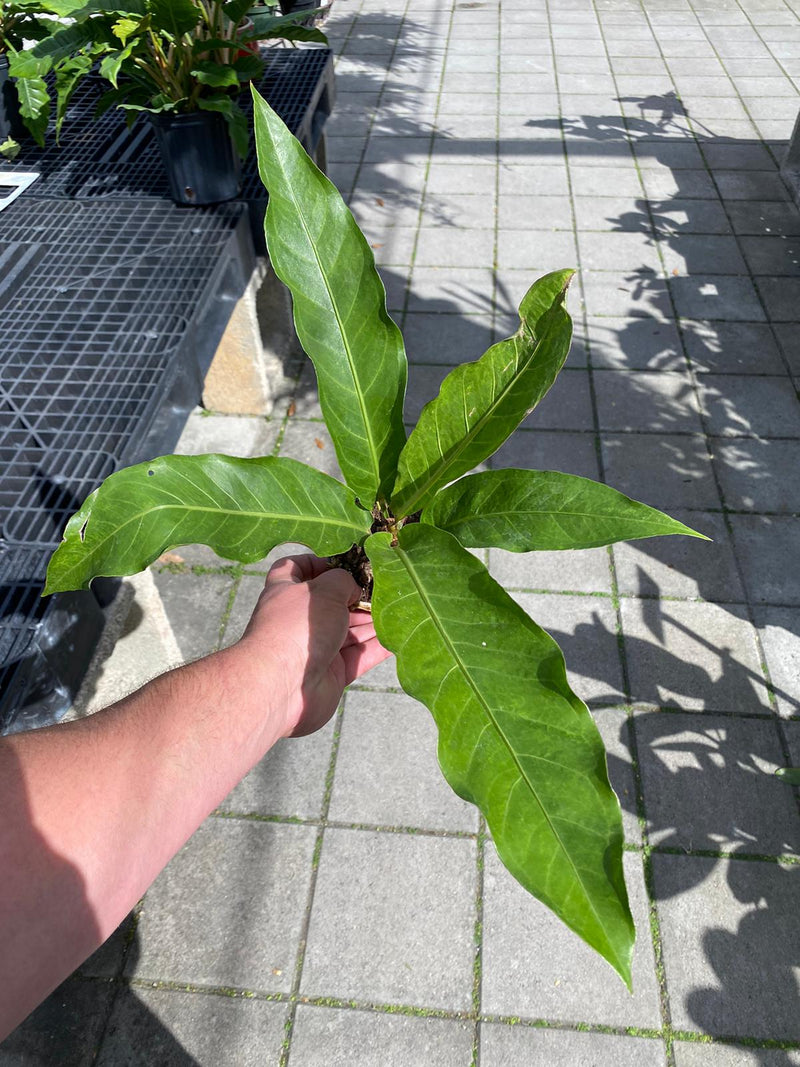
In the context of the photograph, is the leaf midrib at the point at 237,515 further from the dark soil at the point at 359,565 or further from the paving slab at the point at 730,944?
the paving slab at the point at 730,944

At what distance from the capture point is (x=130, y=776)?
1.11 meters

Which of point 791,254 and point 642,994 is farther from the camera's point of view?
point 791,254

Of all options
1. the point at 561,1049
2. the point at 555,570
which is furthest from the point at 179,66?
the point at 561,1049

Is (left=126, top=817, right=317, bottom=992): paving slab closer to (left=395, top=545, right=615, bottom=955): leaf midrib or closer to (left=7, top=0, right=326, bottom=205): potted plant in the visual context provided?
(left=395, top=545, right=615, bottom=955): leaf midrib

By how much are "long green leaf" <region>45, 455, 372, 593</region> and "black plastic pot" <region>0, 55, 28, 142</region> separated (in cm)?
258

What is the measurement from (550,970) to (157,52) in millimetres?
2875

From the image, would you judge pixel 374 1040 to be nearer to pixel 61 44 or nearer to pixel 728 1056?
pixel 728 1056

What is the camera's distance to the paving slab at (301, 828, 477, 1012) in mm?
2014

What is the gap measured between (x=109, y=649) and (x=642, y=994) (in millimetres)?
1601

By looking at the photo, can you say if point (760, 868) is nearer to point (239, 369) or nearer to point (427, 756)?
point (427, 756)

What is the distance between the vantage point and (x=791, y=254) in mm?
4266

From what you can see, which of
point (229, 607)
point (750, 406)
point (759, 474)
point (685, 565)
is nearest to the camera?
point (229, 607)

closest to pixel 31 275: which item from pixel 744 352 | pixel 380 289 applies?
pixel 380 289

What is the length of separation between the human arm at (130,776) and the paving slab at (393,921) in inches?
35.9
